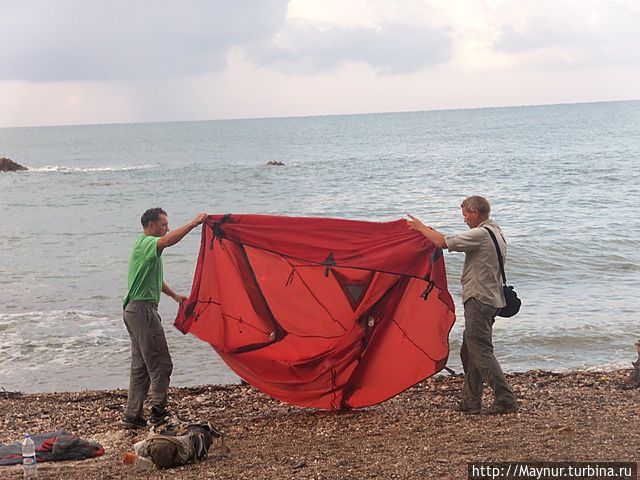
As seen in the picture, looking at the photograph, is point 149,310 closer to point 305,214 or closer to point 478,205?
point 478,205

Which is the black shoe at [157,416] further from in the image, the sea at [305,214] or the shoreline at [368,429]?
the sea at [305,214]

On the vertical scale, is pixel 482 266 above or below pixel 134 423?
above

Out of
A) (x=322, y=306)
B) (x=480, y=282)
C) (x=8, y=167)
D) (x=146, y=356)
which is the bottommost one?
(x=146, y=356)

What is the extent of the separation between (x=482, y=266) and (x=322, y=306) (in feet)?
5.28

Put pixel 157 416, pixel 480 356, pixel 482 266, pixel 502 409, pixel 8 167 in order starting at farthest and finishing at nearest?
pixel 8 167
pixel 157 416
pixel 502 409
pixel 480 356
pixel 482 266

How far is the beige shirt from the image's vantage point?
7.22 meters

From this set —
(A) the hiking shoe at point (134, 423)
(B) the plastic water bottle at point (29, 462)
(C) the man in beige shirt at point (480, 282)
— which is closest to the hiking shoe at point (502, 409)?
(C) the man in beige shirt at point (480, 282)

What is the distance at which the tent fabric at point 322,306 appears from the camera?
25.3 feet

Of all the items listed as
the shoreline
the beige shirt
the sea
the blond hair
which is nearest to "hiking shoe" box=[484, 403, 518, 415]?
the shoreline

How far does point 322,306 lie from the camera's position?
798 cm

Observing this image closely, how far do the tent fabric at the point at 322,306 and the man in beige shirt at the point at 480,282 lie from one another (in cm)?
27

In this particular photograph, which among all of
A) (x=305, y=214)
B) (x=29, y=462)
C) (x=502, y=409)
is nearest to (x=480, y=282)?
(x=502, y=409)

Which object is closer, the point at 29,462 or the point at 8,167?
the point at 29,462

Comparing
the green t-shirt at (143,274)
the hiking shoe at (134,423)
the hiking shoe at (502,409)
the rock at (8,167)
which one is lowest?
A: the hiking shoe at (134,423)
